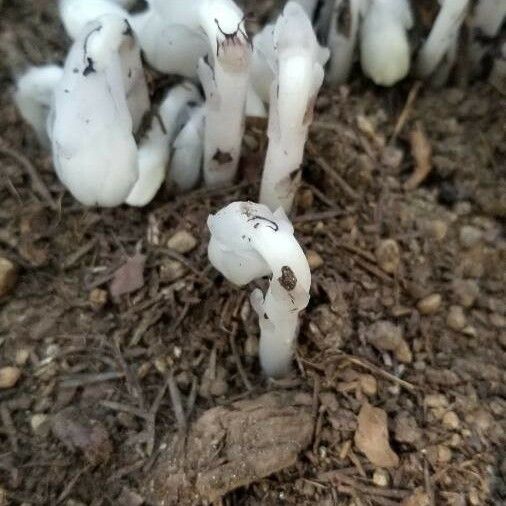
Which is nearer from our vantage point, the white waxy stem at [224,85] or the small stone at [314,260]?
the white waxy stem at [224,85]

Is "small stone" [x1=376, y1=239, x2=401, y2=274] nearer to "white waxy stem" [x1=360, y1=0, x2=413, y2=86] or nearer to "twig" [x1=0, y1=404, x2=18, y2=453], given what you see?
"white waxy stem" [x1=360, y1=0, x2=413, y2=86]

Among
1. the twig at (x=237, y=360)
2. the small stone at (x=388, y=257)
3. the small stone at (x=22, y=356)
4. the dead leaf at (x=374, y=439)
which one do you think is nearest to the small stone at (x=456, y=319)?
the small stone at (x=388, y=257)

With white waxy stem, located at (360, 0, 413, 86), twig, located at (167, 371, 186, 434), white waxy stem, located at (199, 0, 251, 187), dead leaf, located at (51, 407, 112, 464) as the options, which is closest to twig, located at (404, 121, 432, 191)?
white waxy stem, located at (360, 0, 413, 86)

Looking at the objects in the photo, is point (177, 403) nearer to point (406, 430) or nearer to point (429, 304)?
point (406, 430)

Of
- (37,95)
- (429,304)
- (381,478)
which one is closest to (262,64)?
(37,95)

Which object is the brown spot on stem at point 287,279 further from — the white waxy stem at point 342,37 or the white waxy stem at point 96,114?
the white waxy stem at point 342,37
